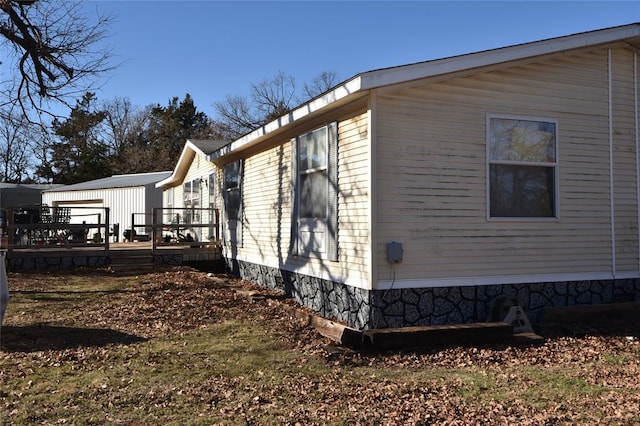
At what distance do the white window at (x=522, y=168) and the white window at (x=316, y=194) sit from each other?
2.11 meters

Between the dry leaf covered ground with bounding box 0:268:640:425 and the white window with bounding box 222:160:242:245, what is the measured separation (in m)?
4.47

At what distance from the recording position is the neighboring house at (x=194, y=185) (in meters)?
15.4

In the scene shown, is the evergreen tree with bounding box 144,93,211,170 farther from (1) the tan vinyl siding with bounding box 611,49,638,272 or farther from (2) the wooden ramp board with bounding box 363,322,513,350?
(2) the wooden ramp board with bounding box 363,322,513,350

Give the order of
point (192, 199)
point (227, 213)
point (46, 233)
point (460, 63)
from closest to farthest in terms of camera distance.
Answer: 1. point (460, 63)
2. point (227, 213)
3. point (46, 233)
4. point (192, 199)

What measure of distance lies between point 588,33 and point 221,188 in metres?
9.36

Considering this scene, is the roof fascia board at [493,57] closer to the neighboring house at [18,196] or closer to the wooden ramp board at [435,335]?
the wooden ramp board at [435,335]

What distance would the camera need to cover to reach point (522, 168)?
288 inches

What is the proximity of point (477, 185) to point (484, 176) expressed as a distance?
16cm

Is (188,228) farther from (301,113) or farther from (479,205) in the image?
(479,205)

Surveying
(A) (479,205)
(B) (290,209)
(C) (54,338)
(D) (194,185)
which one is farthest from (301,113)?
(D) (194,185)

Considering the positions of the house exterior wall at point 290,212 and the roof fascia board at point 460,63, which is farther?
the house exterior wall at point 290,212

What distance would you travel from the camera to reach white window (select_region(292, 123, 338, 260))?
7.63 m

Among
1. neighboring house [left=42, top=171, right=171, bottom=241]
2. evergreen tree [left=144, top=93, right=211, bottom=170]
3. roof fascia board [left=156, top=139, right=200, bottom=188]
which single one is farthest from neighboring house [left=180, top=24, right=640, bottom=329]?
evergreen tree [left=144, top=93, right=211, bottom=170]

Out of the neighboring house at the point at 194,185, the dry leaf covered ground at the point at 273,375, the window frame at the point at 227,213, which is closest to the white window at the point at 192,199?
the neighboring house at the point at 194,185
